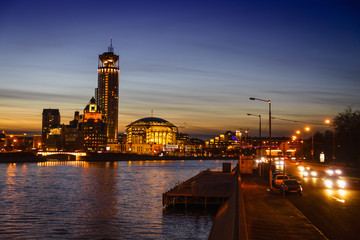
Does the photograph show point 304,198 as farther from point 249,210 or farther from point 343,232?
point 343,232

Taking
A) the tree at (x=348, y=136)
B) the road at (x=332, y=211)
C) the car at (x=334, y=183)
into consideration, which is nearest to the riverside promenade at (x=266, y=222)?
the road at (x=332, y=211)

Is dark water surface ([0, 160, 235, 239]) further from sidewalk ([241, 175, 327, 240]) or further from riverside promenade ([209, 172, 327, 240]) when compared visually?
riverside promenade ([209, 172, 327, 240])

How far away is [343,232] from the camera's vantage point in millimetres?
21484

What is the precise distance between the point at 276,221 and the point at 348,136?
3791 inches

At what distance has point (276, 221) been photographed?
81.2 ft

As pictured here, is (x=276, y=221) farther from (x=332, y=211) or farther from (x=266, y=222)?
(x=332, y=211)

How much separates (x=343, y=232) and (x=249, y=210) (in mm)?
8493

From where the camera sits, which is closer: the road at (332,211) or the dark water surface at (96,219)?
the road at (332,211)

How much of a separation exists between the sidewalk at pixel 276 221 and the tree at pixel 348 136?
266 ft

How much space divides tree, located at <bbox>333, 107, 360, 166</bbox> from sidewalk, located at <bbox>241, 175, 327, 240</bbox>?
81068mm

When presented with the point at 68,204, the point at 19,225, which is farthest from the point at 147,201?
the point at 19,225

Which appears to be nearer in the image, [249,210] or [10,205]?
[249,210]

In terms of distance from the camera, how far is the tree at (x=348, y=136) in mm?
108500

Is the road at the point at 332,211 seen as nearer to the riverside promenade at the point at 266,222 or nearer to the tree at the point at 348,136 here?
the riverside promenade at the point at 266,222
